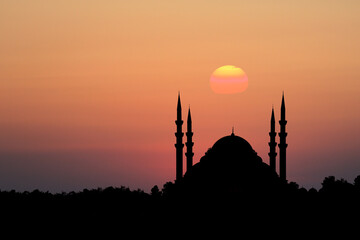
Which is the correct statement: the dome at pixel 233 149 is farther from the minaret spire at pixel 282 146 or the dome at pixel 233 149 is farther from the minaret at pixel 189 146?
the minaret spire at pixel 282 146

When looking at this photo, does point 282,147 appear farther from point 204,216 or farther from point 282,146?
point 204,216

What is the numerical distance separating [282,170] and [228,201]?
10.7 m

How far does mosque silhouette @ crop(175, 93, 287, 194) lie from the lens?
73.7 meters

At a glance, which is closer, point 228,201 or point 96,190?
point 228,201

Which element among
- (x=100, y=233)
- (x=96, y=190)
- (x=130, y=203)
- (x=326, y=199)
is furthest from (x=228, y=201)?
(x=96, y=190)

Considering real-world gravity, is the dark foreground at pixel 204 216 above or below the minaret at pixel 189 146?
below

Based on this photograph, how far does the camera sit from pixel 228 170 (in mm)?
75125

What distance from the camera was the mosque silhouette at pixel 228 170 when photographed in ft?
242

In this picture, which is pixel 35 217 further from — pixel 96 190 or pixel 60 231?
pixel 96 190

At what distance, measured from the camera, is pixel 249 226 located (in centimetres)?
6631

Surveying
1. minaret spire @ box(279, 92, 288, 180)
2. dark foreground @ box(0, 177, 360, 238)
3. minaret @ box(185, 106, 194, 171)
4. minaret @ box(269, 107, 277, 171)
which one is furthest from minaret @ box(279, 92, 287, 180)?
minaret @ box(185, 106, 194, 171)

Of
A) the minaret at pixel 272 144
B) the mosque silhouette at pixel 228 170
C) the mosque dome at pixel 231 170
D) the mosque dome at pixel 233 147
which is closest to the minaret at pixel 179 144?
the mosque silhouette at pixel 228 170

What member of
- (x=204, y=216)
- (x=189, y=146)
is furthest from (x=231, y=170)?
(x=204, y=216)

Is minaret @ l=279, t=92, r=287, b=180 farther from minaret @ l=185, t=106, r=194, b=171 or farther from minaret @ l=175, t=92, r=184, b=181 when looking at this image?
minaret @ l=175, t=92, r=184, b=181
